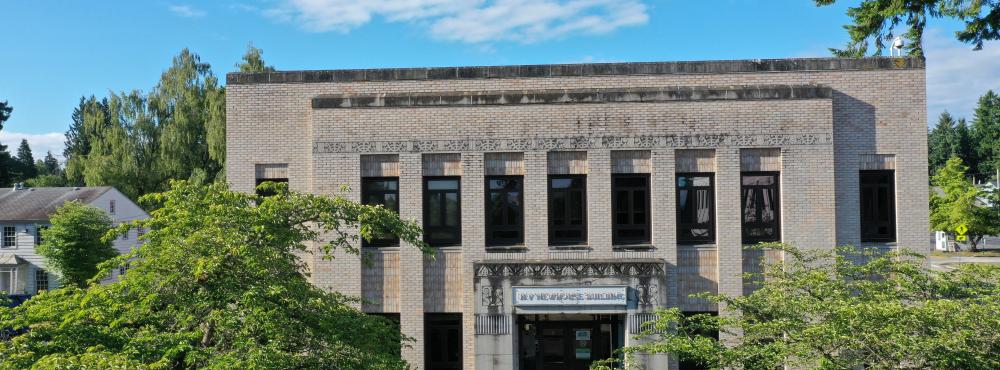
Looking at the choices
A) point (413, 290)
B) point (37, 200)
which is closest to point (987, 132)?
point (413, 290)

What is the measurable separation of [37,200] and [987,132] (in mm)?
98219

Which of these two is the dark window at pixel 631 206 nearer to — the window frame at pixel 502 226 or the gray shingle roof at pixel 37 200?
the window frame at pixel 502 226

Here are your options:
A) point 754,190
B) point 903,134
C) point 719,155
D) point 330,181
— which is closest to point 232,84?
point 330,181

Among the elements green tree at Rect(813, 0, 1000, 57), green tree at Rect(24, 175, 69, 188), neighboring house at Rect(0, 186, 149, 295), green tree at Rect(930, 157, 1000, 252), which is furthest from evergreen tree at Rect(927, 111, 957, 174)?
green tree at Rect(24, 175, 69, 188)

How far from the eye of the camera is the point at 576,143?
16391 millimetres

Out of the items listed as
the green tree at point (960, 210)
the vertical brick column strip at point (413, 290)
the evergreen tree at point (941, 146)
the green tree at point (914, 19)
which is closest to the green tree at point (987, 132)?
the evergreen tree at point (941, 146)

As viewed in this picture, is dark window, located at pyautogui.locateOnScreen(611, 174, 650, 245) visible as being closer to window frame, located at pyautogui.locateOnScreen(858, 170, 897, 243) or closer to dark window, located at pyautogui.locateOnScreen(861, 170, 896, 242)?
window frame, located at pyautogui.locateOnScreen(858, 170, 897, 243)

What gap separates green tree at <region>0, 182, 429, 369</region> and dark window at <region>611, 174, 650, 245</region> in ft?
24.1

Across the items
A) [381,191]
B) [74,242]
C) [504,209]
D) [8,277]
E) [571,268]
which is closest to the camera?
[571,268]

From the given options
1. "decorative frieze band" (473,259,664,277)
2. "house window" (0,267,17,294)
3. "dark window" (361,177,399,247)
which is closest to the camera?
"decorative frieze band" (473,259,664,277)

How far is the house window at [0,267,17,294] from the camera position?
145 feet

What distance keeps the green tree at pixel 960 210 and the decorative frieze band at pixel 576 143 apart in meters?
40.8

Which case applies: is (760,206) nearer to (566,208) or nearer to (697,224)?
(697,224)

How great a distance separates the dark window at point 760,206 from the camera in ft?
53.9
